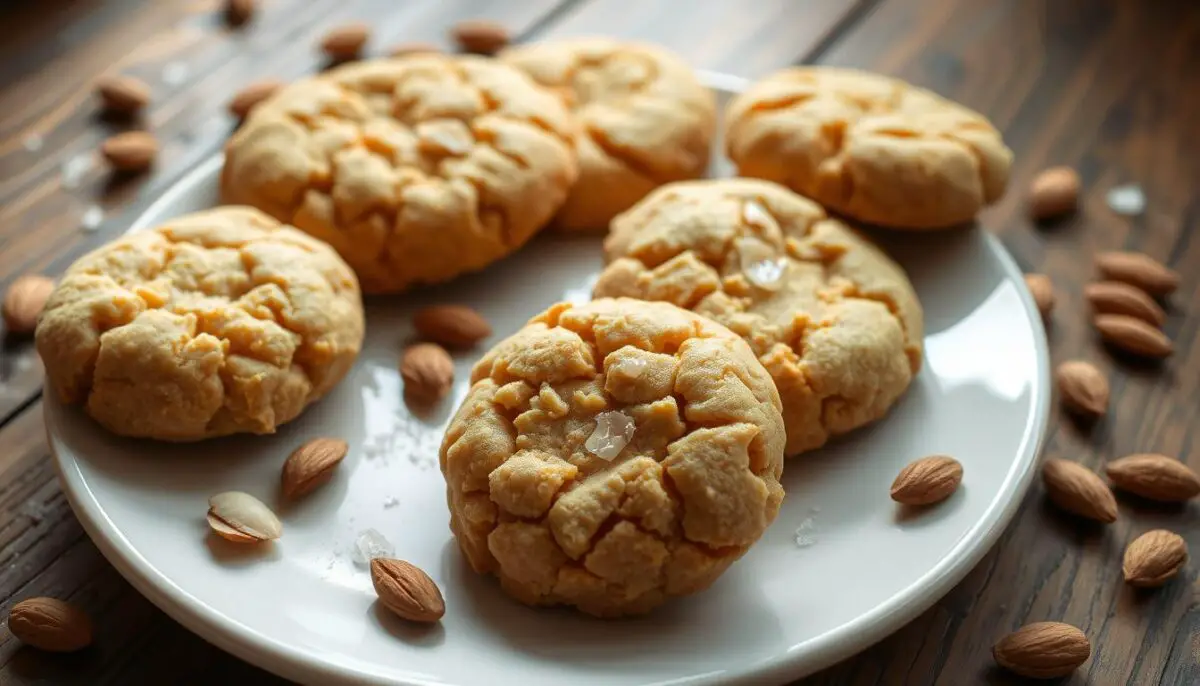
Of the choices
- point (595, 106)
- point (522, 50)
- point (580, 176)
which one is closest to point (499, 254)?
point (580, 176)

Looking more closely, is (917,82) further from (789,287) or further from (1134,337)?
(789,287)

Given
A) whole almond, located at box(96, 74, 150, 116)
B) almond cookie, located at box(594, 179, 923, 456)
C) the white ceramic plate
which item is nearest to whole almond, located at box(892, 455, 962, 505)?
the white ceramic plate

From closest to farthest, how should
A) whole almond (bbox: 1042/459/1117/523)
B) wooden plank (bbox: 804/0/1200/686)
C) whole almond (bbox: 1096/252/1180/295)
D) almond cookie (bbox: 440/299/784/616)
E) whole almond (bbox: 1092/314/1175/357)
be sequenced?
almond cookie (bbox: 440/299/784/616) < wooden plank (bbox: 804/0/1200/686) < whole almond (bbox: 1042/459/1117/523) < whole almond (bbox: 1092/314/1175/357) < whole almond (bbox: 1096/252/1180/295)

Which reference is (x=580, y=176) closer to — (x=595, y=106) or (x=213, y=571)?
(x=595, y=106)

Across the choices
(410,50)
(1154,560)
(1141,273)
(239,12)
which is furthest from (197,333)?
(1141,273)

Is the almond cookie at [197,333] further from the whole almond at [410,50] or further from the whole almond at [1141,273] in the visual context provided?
the whole almond at [1141,273]

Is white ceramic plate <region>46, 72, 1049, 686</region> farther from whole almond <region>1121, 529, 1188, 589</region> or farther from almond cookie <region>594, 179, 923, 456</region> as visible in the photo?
whole almond <region>1121, 529, 1188, 589</region>
